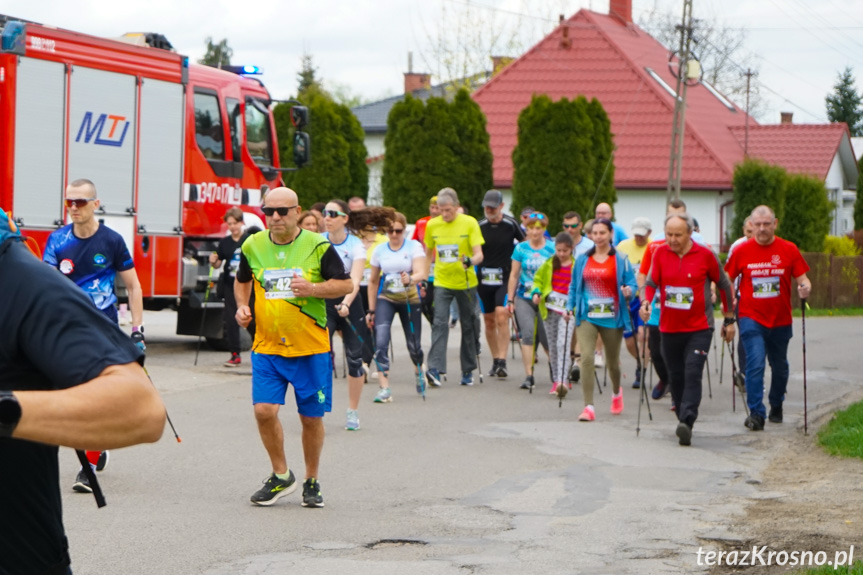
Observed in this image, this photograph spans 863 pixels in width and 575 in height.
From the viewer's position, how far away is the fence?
32625 millimetres

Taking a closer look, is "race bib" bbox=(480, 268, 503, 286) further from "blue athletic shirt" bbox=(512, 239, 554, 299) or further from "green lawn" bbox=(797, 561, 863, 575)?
"green lawn" bbox=(797, 561, 863, 575)

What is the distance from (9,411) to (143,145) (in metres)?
14.6

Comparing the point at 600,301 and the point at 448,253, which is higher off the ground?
the point at 448,253

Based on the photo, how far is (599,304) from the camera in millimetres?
12062

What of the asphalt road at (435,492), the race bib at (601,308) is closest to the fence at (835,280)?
the asphalt road at (435,492)

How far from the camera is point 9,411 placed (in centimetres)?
217

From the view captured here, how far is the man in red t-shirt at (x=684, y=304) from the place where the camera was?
35.4ft

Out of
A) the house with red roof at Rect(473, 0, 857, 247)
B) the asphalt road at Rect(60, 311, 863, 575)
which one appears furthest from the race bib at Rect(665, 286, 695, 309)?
the house with red roof at Rect(473, 0, 857, 247)

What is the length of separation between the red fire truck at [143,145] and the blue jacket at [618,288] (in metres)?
6.15

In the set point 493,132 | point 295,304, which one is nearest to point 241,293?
point 295,304

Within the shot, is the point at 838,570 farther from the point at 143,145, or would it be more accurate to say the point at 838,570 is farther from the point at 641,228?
the point at 143,145

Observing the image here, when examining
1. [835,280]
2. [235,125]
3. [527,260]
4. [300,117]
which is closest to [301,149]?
[300,117]

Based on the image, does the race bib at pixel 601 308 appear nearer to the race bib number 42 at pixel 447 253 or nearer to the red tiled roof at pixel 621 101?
the race bib number 42 at pixel 447 253

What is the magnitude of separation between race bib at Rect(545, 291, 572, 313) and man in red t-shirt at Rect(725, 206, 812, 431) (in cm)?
237
